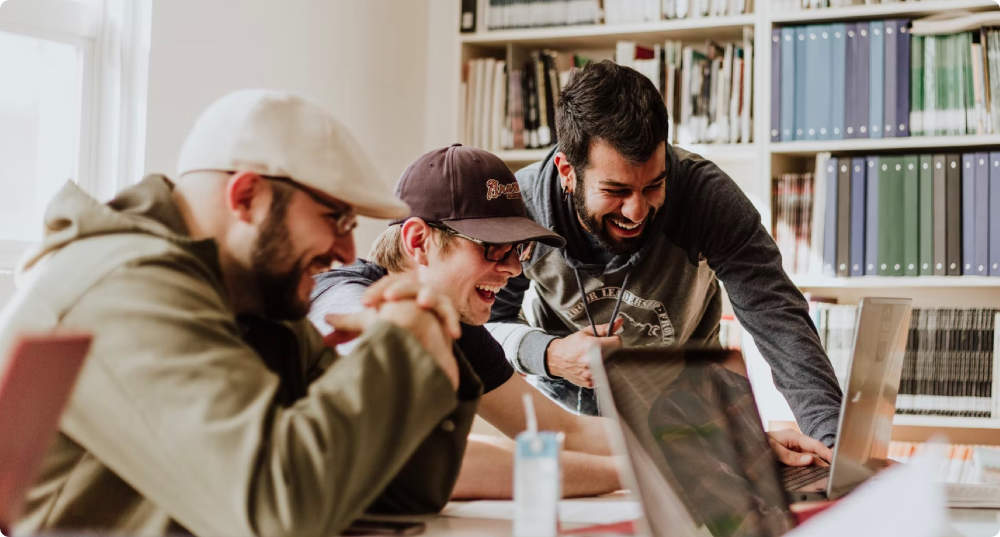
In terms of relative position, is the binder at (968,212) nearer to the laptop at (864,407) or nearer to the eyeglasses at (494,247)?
the laptop at (864,407)

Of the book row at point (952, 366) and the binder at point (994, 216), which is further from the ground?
the binder at point (994, 216)

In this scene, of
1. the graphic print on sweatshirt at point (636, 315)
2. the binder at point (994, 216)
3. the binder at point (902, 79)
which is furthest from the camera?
the binder at point (902, 79)

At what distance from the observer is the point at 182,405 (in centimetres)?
85

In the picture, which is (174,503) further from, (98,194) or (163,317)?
(98,194)

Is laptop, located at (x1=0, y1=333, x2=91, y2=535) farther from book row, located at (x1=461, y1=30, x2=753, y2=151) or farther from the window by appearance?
book row, located at (x1=461, y1=30, x2=753, y2=151)

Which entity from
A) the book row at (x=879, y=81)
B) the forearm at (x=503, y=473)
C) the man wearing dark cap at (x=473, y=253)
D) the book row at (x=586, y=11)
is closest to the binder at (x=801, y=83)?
the book row at (x=879, y=81)

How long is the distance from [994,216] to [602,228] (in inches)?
57.2

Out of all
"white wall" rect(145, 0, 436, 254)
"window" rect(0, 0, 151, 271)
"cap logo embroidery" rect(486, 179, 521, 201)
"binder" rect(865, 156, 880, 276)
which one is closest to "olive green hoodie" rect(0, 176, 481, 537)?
"cap logo embroidery" rect(486, 179, 521, 201)

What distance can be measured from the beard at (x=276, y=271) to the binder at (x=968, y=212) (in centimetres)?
235

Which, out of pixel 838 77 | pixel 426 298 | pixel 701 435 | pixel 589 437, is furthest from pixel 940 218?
pixel 426 298

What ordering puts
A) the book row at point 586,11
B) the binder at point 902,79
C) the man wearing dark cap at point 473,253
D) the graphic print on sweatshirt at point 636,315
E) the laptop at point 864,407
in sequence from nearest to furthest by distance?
the laptop at point 864,407, the man wearing dark cap at point 473,253, the graphic print on sweatshirt at point 636,315, the binder at point 902,79, the book row at point 586,11

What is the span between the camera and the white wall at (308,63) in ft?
8.00

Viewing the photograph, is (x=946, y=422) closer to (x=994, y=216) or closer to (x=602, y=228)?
(x=994, y=216)

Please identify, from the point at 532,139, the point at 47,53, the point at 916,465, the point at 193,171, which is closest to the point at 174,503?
the point at 193,171
